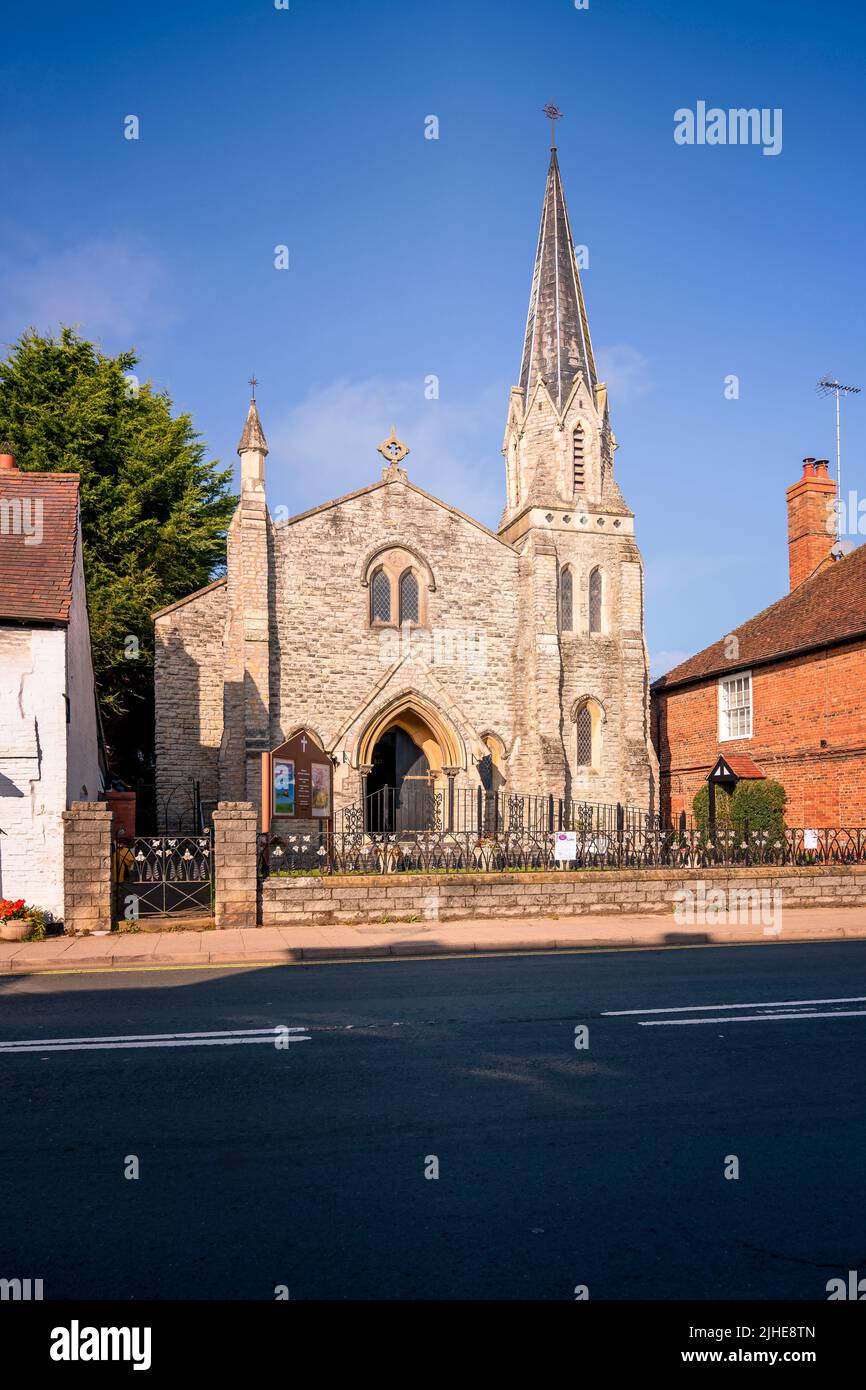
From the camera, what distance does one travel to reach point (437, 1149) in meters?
5.27

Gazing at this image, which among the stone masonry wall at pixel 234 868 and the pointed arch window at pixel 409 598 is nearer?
the stone masonry wall at pixel 234 868

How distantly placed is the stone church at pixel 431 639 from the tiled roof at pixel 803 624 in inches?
111

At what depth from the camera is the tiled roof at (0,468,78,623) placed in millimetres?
15492

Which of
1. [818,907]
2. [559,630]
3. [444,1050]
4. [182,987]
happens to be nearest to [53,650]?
[182,987]

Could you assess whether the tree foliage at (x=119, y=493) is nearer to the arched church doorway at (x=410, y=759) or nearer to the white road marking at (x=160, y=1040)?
the arched church doorway at (x=410, y=759)

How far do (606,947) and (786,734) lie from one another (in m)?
14.9

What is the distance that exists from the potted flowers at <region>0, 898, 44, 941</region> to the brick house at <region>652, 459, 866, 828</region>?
1858 cm

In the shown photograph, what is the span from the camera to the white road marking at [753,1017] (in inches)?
325

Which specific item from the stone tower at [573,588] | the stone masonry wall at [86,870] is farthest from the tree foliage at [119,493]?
the stone masonry wall at [86,870]

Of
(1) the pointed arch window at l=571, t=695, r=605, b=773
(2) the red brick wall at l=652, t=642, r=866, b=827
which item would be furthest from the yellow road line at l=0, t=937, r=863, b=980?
(1) the pointed arch window at l=571, t=695, r=605, b=773

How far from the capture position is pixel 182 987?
34.3 ft

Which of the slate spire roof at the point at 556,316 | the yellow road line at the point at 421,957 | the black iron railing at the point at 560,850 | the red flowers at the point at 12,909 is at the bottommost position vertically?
the yellow road line at the point at 421,957

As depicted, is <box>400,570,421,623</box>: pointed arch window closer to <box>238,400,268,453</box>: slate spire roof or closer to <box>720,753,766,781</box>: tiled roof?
<box>238,400,268,453</box>: slate spire roof

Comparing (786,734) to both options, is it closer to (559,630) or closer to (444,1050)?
(559,630)
